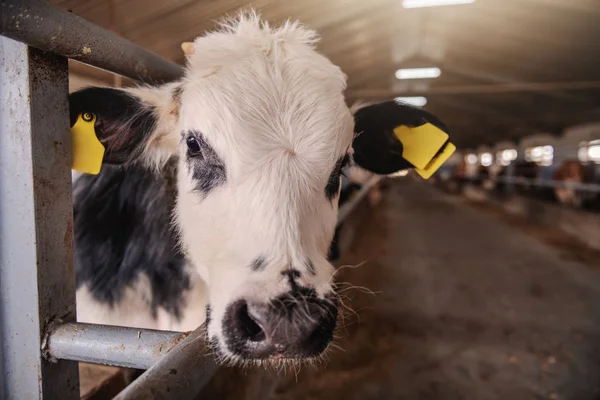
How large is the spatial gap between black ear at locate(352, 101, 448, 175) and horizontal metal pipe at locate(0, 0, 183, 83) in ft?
2.73

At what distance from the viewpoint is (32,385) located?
86 centimetres

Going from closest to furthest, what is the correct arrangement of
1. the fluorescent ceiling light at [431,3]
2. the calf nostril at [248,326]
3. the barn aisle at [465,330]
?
the calf nostril at [248,326]
the barn aisle at [465,330]
the fluorescent ceiling light at [431,3]

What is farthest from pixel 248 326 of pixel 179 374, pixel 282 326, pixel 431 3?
pixel 431 3

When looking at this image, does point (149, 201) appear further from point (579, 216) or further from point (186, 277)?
point (579, 216)

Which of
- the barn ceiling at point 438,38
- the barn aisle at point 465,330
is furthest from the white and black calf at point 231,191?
the barn aisle at point 465,330

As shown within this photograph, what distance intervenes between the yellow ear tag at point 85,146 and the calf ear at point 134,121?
26 millimetres

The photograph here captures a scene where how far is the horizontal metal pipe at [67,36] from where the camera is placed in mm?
718

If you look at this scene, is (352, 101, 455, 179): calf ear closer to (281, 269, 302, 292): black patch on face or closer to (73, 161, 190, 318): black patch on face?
(73, 161, 190, 318): black patch on face

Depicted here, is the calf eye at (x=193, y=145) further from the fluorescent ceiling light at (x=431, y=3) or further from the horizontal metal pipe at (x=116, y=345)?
the fluorescent ceiling light at (x=431, y=3)

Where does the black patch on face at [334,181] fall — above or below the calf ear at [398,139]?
below

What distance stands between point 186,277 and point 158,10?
2.82 ft

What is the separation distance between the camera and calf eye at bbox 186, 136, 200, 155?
120 cm

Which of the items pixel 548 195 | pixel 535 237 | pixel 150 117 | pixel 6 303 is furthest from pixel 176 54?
pixel 548 195

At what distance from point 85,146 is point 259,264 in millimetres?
657
